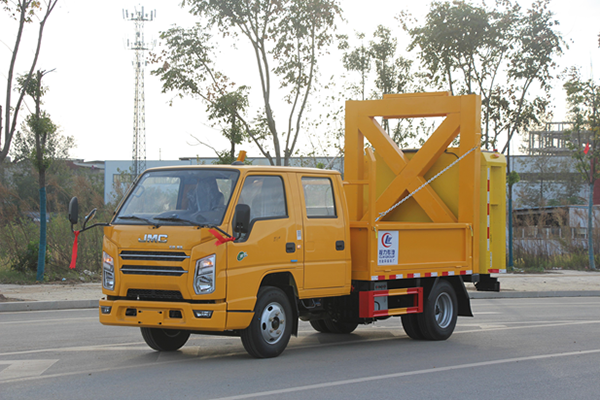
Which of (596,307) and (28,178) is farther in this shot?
(28,178)

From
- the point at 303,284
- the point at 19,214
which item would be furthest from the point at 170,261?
the point at 19,214

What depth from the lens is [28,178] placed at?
48.0 meters

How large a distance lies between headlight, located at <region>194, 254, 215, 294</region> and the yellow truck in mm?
11

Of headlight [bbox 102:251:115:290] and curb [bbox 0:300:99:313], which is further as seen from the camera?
curb [bbox 0:300:99:313]

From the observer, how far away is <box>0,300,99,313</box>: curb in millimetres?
13484

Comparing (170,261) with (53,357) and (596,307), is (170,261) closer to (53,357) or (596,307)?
(53,357)

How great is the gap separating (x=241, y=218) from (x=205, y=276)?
724 millimetres

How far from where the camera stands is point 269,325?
812cm

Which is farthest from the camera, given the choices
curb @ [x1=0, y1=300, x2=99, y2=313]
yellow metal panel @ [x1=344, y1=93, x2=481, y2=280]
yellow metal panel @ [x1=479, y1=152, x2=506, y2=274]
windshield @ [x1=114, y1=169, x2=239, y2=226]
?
curb @ [x1=0, y1=300, x2=99, y2=313]

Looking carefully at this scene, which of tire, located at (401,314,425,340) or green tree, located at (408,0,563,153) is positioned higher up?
green tree, located at (408,0,563,153)

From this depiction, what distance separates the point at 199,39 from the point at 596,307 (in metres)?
11.7

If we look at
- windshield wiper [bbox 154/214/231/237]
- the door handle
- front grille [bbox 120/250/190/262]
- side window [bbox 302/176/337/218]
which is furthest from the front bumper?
side window [bbox 302/176/337/218]

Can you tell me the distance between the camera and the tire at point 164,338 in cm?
866

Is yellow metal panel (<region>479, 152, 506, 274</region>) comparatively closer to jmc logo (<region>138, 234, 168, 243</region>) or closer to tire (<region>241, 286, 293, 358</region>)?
tire (<region>241, 286, 293, 358</region>)
